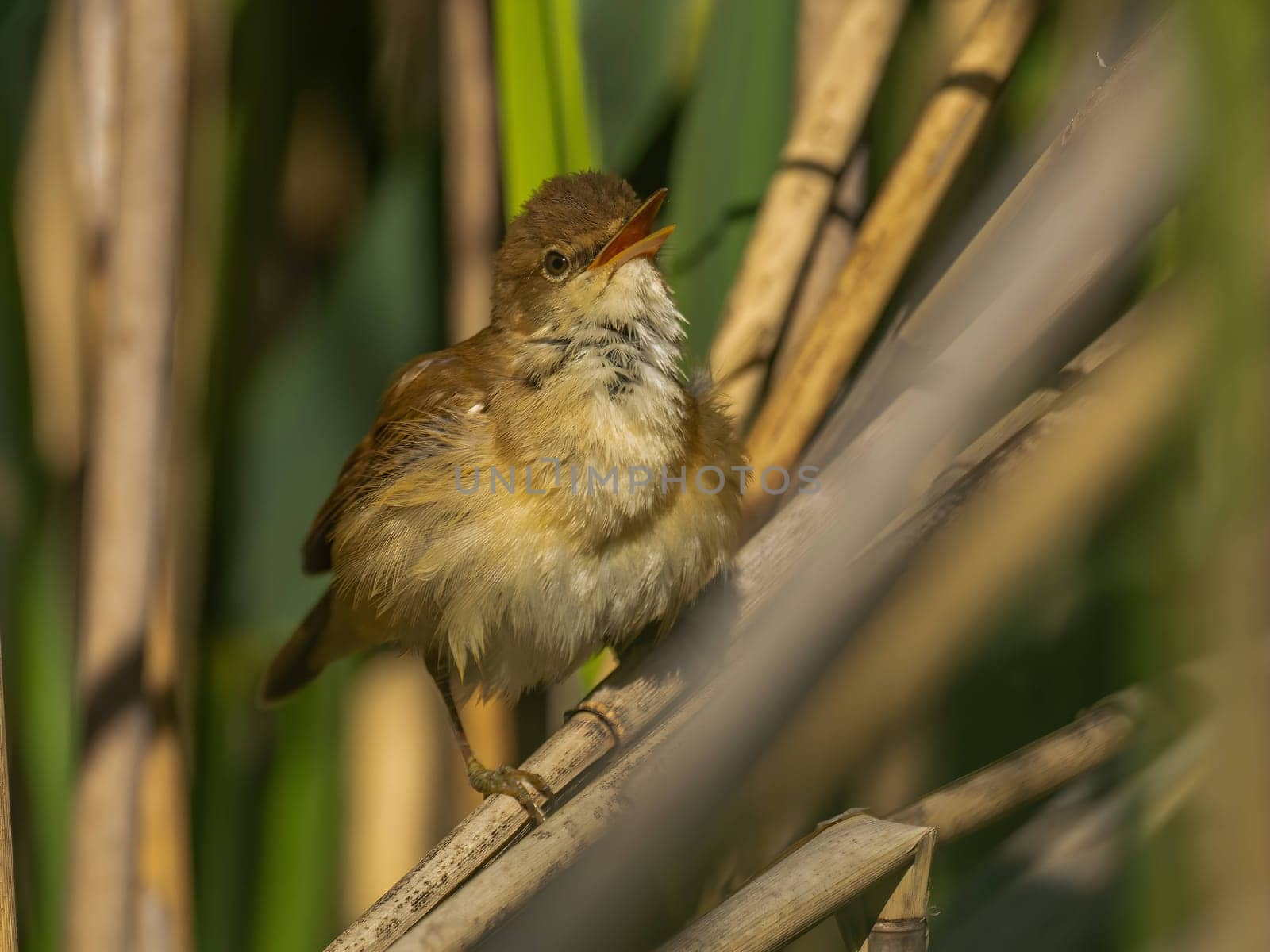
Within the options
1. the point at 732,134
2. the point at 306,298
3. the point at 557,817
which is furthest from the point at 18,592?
the point at 732,134

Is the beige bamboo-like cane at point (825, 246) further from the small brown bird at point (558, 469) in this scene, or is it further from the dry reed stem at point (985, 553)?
the dry reed stem at point (985, 553)

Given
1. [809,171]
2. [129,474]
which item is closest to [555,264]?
[809,171]

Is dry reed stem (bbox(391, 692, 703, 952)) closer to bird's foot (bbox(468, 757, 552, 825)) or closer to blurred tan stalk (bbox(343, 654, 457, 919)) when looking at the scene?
bird's foot (bbox(468, 757, 552, 825))

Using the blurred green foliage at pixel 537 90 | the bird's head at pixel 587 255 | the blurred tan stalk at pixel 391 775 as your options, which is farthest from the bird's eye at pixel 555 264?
the blurred tan stalk at pixel 391 775

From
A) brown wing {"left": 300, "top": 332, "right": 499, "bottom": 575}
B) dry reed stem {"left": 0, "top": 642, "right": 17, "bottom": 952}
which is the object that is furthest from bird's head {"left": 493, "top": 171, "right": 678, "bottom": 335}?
dry reed stem {"left": 0, "top": 642, "right": 17, "bottom": 952}

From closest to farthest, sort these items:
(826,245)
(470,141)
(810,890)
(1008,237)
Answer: (810,890), (1008,237), (470,141), (826,245)

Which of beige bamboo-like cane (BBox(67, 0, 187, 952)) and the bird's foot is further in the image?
beige bamboo-like cane (BBox(67, 0, 187, 952))

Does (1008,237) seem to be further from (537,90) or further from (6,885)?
(6,885)
